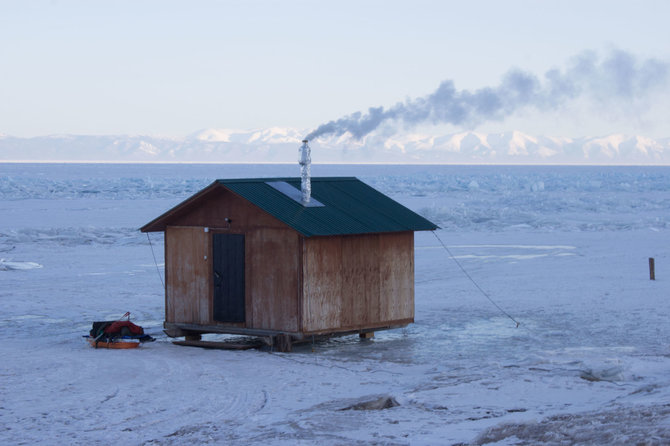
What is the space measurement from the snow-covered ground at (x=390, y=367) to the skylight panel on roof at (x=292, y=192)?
8.78 ft

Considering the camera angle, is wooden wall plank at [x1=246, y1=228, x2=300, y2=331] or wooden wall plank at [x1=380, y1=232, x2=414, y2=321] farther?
wooden wall plank at [x1=380, y1=232, x2=414, y2=321]

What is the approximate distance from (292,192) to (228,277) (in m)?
2.04

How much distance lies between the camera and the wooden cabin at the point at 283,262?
16.7 m

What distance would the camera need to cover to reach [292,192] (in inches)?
705

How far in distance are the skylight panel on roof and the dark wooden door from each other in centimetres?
122

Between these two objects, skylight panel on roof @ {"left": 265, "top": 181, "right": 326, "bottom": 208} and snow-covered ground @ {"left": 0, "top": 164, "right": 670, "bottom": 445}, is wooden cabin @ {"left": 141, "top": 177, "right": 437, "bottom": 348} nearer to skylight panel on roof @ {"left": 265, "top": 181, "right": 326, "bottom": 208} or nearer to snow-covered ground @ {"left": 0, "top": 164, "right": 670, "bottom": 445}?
skylight panel on roof @ {"left": 265, "top": 181, "right": 326, "bottom": 208}

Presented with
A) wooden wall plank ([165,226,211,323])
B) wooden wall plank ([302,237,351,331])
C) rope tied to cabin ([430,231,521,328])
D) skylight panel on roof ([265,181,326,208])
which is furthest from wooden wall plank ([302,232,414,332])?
rope tied to cabin ([430,231,521,328])

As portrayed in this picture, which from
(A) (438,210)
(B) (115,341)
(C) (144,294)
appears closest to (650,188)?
(A) (438,210)

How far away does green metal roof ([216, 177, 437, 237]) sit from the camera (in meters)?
16.7

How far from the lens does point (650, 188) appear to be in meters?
96.1

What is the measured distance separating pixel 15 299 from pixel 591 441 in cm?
1723

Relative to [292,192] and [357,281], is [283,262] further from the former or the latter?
[292,192]

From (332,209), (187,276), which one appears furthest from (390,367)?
(187,276)

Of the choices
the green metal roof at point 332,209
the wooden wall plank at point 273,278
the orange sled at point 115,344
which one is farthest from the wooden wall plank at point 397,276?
the orange sled at point 115,344
